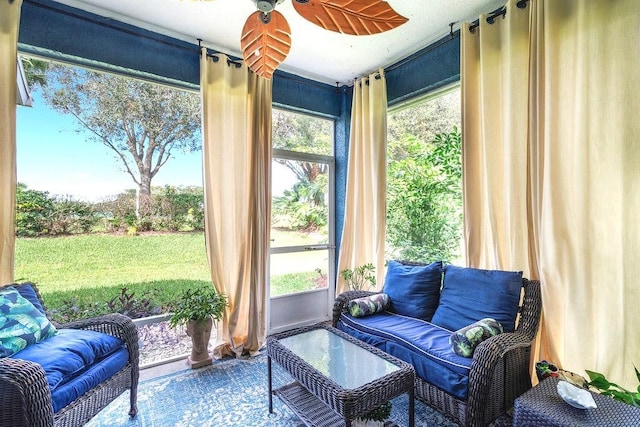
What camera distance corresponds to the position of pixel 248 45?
148cm

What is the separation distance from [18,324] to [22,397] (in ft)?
1.93

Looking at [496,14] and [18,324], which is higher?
[496,14]

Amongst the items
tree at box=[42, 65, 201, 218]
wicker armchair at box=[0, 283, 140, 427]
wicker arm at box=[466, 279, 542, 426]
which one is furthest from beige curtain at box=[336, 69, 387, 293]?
wicker armchair at box=[0, 283, 140, 427]

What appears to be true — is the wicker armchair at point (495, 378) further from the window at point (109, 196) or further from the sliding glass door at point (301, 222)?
the window at point (109, 196)

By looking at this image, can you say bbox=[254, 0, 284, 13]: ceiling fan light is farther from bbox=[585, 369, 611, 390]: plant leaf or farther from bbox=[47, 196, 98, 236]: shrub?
bbox=[585, 369, 611, 390]: plant leaf

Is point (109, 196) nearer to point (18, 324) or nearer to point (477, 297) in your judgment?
point (18, 324)

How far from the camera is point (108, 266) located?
8.61 ft

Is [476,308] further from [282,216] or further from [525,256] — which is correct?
[282,216]

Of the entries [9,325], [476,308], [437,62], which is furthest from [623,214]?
[9,325]

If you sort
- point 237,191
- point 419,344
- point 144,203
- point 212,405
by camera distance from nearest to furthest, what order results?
point 419,344, point 212,405, point 144,203, point 237,191

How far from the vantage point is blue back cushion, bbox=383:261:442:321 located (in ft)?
7.89

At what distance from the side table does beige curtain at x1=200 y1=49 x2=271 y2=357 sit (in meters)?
2.16

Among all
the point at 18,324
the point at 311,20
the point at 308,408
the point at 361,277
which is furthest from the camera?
the point at 361,277

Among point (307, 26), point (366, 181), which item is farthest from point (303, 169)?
point (307, 26)
